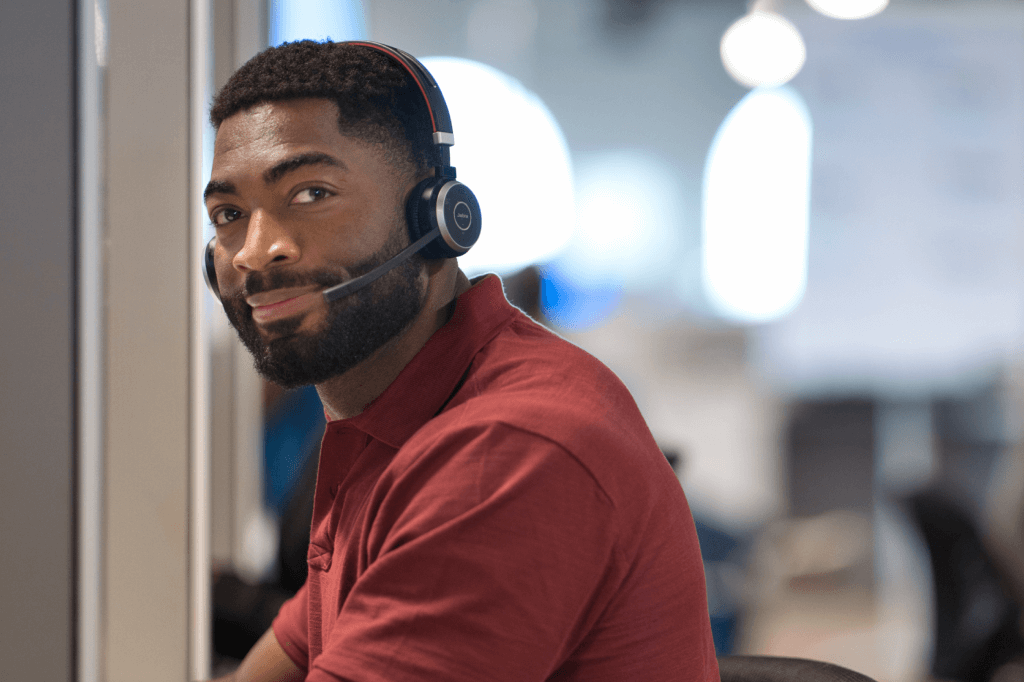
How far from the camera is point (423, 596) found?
527mm

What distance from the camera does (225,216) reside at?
797 millimetres

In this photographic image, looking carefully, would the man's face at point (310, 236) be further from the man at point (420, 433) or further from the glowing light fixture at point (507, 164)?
the glowing light fixture at point (507, 164)

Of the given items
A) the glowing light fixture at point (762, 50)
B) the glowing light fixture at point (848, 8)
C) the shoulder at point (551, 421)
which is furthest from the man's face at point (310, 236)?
the glowing light fixture at point (848, 8)

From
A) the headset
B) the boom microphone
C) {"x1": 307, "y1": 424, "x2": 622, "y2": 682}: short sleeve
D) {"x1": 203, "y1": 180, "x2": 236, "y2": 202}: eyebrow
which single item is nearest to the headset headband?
the headset

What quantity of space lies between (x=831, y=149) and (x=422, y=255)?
5.00 feet

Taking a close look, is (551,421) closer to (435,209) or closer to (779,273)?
(435,209)

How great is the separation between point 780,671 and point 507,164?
1.38 meters

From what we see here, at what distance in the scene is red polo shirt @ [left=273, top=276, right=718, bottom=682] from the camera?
0.52 meters

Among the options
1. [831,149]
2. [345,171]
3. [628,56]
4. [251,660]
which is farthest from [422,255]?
[831,149]

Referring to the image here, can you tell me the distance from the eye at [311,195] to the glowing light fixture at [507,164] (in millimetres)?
1076

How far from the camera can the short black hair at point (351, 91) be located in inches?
29.7

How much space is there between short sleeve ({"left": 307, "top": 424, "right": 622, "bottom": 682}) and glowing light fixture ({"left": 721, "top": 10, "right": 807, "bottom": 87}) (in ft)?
5.45

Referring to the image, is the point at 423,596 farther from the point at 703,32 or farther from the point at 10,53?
the point at 703,32

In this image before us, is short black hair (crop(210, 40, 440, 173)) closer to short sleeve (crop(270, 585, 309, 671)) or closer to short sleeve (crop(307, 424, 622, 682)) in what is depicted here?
short sleeve (crop(307, 424, 622, 682))
